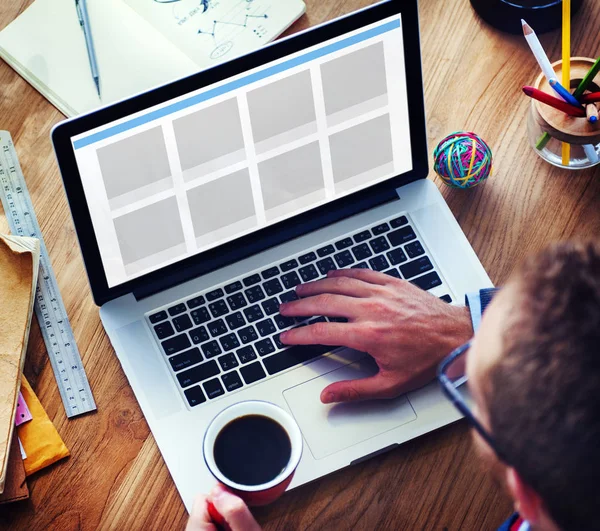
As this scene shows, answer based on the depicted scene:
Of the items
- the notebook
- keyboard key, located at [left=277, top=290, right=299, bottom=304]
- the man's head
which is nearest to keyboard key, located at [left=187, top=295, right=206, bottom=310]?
keyboard key, located at [left=277, top=290, right=299, bottom=304]

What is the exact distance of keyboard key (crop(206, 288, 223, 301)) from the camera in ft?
3.21

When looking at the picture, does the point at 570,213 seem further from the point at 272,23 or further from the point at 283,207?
the point at 272,23

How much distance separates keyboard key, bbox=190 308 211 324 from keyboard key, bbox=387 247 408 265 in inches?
9.8

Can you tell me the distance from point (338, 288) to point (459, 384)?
0.20m

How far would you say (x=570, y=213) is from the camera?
105 cm

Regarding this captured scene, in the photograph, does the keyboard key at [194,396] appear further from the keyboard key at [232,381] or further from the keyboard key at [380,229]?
the keyboard key at [380,229]

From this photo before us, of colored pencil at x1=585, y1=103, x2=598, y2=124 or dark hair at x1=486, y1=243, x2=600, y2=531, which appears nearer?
dark hair at x1=486, y1=243, x2=600, y2=531

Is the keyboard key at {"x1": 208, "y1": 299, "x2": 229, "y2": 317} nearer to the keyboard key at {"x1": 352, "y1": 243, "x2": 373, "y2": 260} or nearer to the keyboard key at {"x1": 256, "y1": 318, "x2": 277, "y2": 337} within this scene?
the keyboard key at {"x1": 256, "y1": 318, "x2": 277, "y2": 337}

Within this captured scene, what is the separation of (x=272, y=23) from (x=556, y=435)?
2.51ft

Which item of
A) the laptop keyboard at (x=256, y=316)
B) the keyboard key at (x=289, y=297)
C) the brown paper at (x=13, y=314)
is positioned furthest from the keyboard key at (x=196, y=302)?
the brown paper at (x=13, y=314)

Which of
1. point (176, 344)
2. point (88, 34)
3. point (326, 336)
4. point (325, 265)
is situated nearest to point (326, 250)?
point (325, 265)

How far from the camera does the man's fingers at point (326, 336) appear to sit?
94cm

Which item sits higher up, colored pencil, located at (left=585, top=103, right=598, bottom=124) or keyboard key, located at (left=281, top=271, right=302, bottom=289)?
colored pencil, located at (left=585, top=103, right=598, bottom=124)

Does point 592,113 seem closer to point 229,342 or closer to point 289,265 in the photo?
point 289,265
